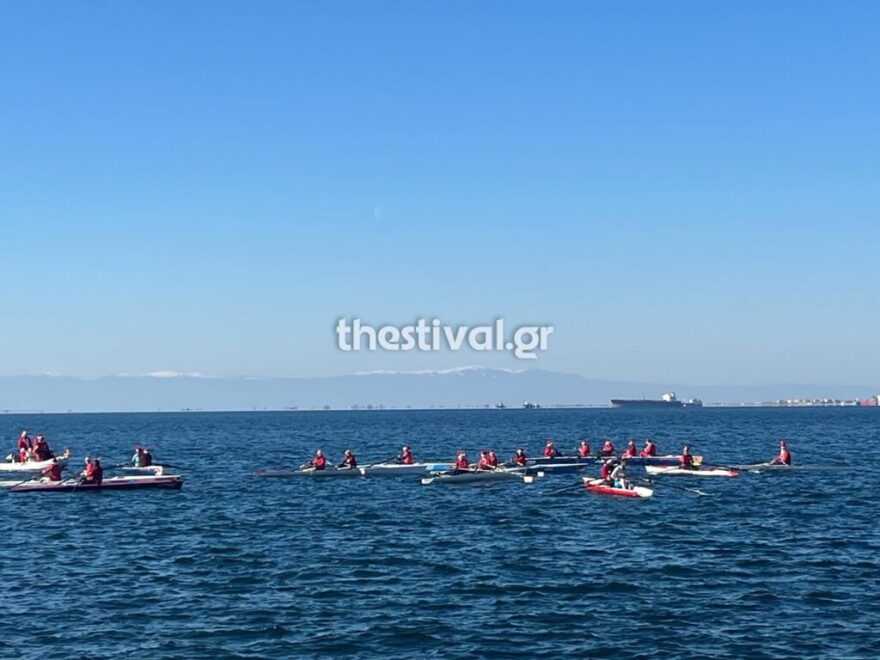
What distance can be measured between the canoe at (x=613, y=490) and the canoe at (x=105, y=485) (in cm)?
2552

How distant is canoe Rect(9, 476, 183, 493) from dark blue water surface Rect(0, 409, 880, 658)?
1.02m

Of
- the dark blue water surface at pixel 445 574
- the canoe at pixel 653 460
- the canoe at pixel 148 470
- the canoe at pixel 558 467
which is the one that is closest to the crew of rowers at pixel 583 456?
the canoe at pixel 653 460

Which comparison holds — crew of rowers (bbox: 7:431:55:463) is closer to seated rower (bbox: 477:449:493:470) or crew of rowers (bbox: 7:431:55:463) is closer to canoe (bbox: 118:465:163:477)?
canoe (bbox: 118:465:163:477)

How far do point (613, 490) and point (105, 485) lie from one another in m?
30.7

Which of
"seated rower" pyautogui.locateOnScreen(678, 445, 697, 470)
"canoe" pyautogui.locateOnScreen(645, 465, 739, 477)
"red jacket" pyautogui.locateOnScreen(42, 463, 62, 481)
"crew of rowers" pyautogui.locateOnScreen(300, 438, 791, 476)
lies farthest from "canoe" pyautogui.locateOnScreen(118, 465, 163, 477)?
"seated rower" pyautogui.locateOnScreen(678, 445, 697, 470)

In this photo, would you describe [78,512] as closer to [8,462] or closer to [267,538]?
[267,538]

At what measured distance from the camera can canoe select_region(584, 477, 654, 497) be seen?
53597 mm

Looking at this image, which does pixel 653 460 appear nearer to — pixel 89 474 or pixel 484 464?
pixel 484 464

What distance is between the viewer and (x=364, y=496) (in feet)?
190

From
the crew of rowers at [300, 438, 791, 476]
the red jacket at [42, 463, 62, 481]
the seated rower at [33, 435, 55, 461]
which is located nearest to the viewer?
the crew of rowers at [300, 438, 791, 476]

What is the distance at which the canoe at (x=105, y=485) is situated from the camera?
6006 centimetres

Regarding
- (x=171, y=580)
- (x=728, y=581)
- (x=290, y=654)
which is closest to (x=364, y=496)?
(x=171, y=580)

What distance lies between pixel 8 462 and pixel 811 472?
194ft

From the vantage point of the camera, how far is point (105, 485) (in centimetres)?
6050
